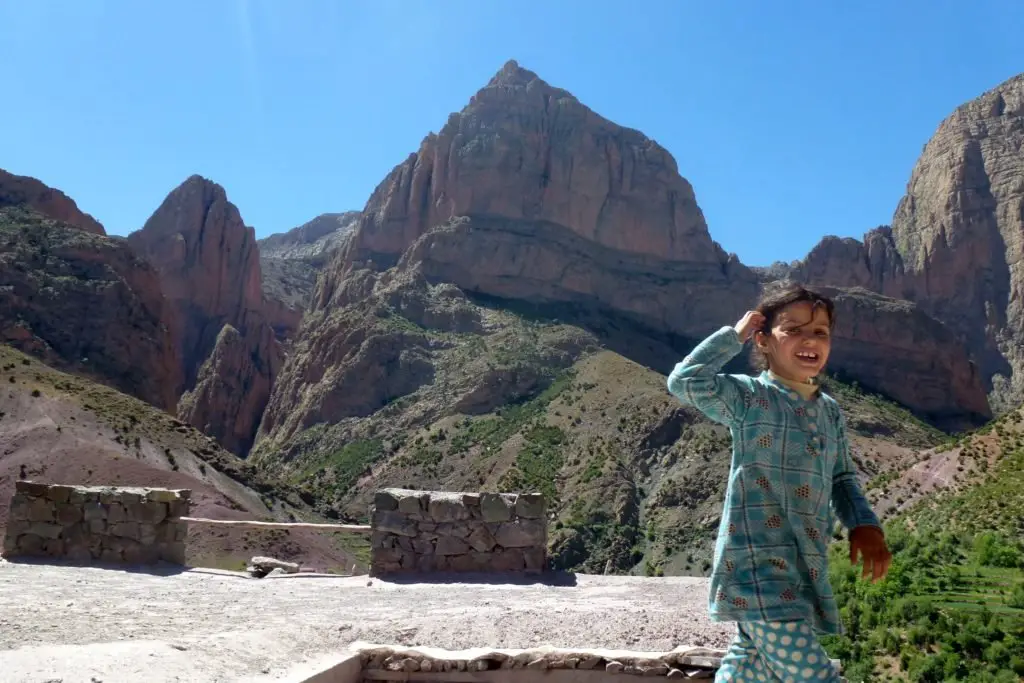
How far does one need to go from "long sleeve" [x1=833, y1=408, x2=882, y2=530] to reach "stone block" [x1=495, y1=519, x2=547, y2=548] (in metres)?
6.73

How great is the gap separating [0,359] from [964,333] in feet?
327

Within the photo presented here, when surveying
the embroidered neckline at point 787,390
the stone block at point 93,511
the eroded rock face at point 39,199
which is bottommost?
the stone block at point 93,511

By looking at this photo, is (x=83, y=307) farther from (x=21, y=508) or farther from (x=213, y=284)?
(x=21, y=508)

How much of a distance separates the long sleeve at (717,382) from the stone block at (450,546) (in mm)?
7264

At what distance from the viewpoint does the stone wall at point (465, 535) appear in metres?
10.7

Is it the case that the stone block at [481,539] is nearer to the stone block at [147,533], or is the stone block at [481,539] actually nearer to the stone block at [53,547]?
the stone block at [147,533]

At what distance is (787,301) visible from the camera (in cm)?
411

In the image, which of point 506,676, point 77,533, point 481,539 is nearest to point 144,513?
point 77,533

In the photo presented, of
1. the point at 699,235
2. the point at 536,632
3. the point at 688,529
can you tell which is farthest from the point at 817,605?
the point at 699,235

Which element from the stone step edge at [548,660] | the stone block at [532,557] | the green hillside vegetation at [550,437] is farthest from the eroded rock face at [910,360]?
the stone step edge at [548,660]

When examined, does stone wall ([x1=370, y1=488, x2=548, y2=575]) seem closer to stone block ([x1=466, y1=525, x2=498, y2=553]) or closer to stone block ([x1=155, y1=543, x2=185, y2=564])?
stone block ([x1=466, y1=525, x2=498, y2=553])

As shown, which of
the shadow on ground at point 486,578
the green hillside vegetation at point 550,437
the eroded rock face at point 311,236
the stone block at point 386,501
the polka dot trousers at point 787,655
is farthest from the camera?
the eroded rock face at point 311,236

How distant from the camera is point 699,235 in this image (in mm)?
96125

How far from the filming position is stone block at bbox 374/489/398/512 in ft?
35.6
